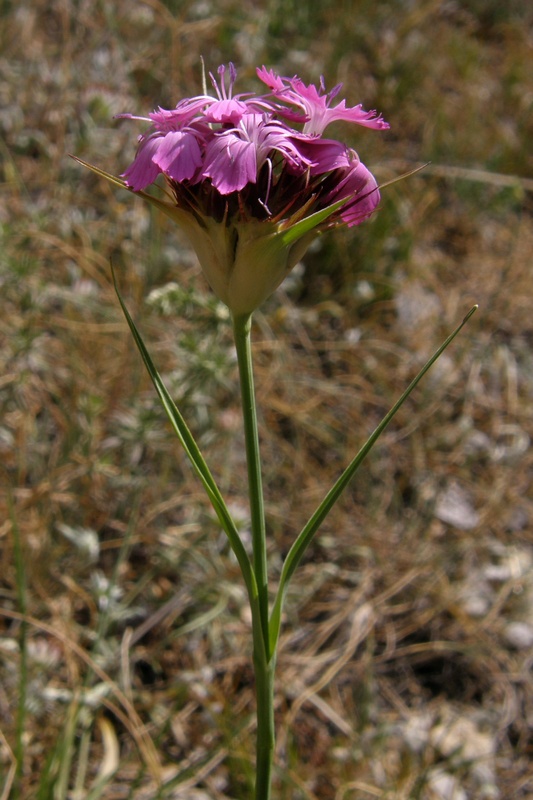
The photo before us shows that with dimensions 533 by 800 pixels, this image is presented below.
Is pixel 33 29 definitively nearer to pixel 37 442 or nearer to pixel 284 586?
pixel 37 442

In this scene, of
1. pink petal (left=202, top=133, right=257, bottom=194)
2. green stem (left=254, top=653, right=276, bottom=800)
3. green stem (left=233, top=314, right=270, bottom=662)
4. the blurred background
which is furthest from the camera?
the blurred background

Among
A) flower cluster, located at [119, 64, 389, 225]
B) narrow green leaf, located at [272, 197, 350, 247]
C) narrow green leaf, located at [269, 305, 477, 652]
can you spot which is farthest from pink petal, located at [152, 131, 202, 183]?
narrow green leaf, located at [269, 305, 477, 652]

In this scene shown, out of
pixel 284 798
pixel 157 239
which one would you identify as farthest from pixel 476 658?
pixel 157 239

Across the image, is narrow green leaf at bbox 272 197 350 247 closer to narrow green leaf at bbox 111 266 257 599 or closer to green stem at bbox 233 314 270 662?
green stem at bbox 233 314 270 662

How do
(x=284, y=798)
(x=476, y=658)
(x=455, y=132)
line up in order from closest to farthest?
(x=284, y=798) < (x=476, y=658) < (x=455, y=132)

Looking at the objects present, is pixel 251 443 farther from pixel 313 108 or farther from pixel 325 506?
→ pixel 313 108

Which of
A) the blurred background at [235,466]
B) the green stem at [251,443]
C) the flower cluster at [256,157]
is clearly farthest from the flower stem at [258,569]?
the blurred background at [235,466]

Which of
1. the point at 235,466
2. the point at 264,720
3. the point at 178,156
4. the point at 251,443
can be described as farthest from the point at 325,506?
the point at 235,466
